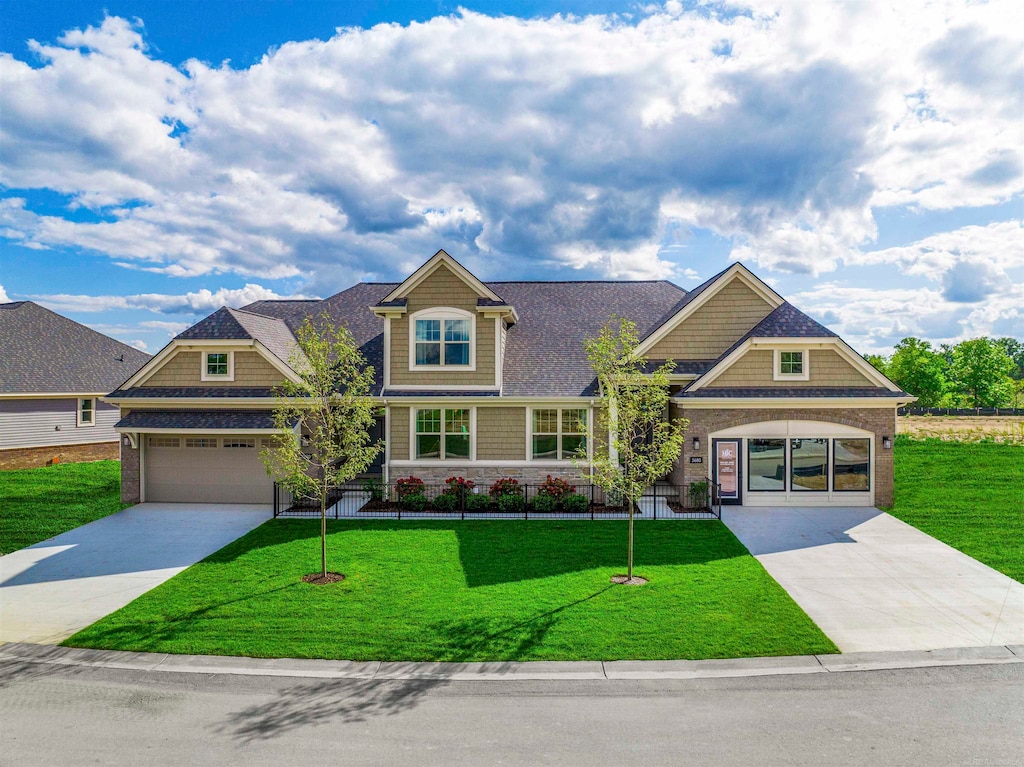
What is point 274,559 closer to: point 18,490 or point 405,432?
point 405,432

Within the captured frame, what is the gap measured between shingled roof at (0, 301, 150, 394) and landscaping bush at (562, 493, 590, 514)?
83.2 ft

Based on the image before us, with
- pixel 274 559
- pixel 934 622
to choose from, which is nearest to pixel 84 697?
pixel 274 559

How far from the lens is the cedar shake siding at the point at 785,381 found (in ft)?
65.2

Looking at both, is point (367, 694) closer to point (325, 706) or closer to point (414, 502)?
point (325, 706)

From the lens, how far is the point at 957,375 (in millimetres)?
78062

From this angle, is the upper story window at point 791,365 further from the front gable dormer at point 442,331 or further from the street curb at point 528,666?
the street curb at point 528,666

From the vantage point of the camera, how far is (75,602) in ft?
39.2

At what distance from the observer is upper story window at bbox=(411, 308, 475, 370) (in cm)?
2086

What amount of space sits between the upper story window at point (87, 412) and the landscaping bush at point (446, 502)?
2334 centimetres

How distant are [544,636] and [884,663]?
5398 millimetres

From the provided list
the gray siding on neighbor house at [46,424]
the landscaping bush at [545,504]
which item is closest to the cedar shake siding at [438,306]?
the landscaping bush at [545,504]

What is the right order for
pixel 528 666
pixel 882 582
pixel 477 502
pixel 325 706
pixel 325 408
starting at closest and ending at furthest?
pixel 325 706
pixel 528 666
pixel 882 582
pixel 325 408
pixel 477 502

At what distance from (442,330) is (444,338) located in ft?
0.96

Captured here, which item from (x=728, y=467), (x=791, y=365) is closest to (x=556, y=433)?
(x=728, y=467)
